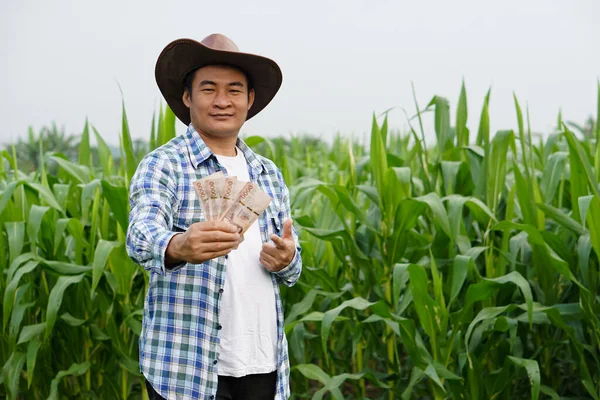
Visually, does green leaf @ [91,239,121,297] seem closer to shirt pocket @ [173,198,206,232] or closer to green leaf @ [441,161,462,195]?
shirt pocket @ [173,198,206,232]

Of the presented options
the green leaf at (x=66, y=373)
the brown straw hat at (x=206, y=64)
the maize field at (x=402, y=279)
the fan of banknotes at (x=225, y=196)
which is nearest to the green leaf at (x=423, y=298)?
the maize field at (x=402, y=279)

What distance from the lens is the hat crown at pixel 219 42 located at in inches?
75.5

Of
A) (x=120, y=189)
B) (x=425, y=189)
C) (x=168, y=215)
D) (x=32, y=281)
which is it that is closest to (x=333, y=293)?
(x=425, y=189)

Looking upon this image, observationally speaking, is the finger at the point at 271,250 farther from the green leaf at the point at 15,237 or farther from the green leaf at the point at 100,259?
the green leaf at the point at 15,237

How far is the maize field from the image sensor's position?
9.46 ft

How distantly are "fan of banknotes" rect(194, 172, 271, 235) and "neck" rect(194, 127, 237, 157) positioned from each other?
346mm

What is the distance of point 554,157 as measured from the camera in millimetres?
3248

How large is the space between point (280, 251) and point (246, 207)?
248mm

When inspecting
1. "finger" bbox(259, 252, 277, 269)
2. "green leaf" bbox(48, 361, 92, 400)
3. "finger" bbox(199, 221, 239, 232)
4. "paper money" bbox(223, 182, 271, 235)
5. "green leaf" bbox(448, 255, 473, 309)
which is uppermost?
"paper money" bbox(223, 182, 271, 235)

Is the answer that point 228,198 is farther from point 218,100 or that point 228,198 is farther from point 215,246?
point 218,100

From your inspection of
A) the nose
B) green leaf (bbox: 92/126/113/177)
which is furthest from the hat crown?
green leaf (bbox: 92/126/113/177)

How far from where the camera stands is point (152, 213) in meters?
1.74

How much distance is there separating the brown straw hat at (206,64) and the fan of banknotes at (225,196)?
0.41 m

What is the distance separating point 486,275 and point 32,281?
1.79m
